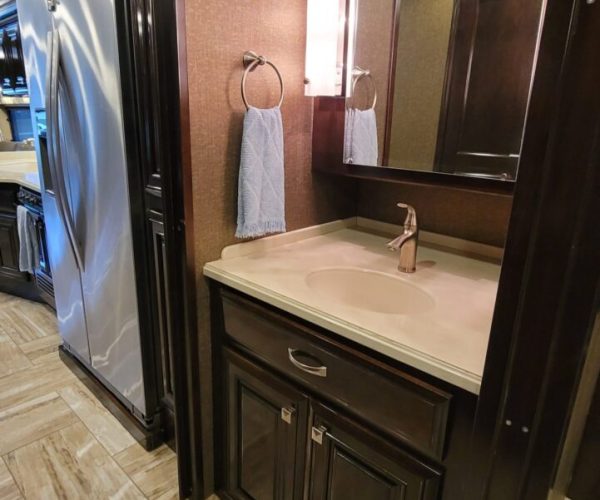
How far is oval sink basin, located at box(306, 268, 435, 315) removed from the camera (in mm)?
1197

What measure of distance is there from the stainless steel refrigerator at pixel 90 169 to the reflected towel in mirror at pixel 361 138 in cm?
75

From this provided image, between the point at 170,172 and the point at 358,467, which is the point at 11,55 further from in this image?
the point at 358,467

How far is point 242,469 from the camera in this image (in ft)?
4.40

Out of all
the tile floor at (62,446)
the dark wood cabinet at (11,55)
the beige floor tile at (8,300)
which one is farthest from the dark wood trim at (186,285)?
the dark wood cabinet at (11,55)

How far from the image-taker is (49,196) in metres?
1.97

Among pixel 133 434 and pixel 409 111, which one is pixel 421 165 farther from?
pixel 133 434

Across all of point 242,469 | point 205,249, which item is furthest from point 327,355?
point 242,469

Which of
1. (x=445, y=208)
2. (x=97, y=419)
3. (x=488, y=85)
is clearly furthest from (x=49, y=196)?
(x=488, y=85)

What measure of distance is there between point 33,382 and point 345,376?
191 cm

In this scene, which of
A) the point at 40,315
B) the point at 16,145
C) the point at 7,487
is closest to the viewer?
→ the point at 7,487

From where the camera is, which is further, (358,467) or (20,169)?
(20,169)

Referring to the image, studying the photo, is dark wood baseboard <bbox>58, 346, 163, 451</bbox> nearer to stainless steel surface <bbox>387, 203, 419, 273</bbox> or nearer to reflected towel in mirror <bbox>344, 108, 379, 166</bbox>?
stainless steel surface <bbox>387, 203, 419, 273</bbox>

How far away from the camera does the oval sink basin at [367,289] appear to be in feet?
3.93

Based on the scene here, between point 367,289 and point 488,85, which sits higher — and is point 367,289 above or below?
below
